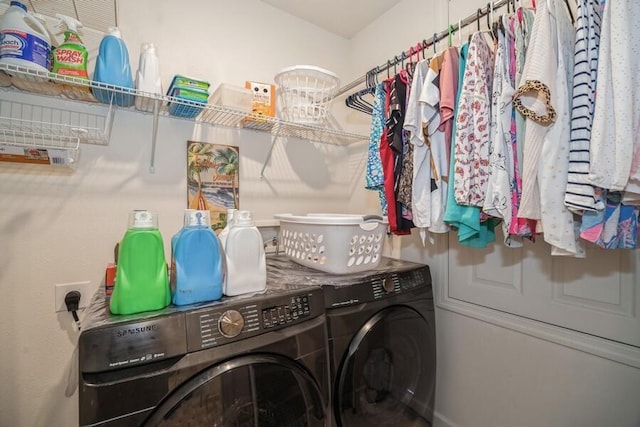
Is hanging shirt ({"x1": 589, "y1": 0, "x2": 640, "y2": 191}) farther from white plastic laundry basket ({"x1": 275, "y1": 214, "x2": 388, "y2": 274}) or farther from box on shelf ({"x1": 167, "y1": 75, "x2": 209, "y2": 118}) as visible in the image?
box on shelf ({"x1": 167, "y1": 75, "x2": 209, "y2": 118})

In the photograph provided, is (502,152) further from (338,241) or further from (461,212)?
(338,241)

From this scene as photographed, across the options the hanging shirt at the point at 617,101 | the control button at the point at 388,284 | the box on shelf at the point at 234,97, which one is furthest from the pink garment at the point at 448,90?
the box on shelf at the point at 234,97

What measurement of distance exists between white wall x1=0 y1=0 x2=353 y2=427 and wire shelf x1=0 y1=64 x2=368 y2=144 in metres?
0.06

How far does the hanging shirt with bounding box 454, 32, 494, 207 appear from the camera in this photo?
3.24ft

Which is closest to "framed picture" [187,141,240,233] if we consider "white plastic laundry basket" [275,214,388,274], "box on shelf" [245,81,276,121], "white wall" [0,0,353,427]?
"white wall" [0,0,353,427]

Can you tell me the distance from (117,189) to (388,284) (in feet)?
4.25

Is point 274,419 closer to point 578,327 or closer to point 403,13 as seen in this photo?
point 578,327

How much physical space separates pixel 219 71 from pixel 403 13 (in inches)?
46.2

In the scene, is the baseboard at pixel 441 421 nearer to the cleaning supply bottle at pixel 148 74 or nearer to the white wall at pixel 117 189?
the white wall at pixel 117 189

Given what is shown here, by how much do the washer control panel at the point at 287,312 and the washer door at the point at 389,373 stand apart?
0.28m

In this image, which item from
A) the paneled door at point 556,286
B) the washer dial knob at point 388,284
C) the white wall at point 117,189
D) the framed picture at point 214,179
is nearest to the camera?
the paneled door at point 556,286

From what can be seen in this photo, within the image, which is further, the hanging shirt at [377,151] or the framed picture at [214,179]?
the framed picture at [214,179]

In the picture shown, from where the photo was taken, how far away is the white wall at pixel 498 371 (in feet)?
3.41

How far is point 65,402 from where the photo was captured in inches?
46.3
